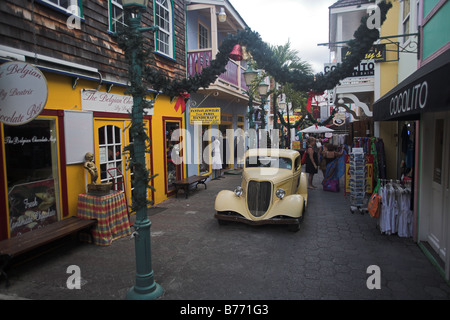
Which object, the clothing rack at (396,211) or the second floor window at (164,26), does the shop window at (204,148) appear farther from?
the clothing rack at (396,211)

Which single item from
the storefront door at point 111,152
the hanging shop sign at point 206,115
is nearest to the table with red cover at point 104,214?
the storefront door at point 111,152

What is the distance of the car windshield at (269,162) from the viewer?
8062mm

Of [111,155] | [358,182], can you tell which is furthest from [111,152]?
[358,182]

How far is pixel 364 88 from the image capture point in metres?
11.1

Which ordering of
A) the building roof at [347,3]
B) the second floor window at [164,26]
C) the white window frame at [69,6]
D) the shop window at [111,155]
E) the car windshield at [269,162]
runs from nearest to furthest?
1. the white window frame at [69,6]
2. the shop window at [111,155]
3. the car windshield at [269,162]
4. the second floor window at [164,26]
5. the building roof at [347,3]

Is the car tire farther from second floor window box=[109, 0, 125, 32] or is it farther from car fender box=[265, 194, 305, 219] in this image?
second floor window box=[109, 0, 125, 32]

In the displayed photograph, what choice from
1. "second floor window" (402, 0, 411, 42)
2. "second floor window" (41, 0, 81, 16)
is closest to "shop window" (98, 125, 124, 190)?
"second floor window" (41, 0, 81, 16)

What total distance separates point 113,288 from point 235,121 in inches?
554

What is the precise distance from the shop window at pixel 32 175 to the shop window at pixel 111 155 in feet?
4.53

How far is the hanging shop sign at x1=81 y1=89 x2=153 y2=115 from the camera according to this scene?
6.62 metres

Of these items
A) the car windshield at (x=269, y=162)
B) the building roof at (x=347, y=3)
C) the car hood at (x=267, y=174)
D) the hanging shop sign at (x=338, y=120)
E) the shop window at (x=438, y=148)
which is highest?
the building roof at (x=347, y=3)

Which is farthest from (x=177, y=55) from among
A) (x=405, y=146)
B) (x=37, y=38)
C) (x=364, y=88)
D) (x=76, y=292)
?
(x=76, y=292)

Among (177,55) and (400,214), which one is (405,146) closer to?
(400,214)

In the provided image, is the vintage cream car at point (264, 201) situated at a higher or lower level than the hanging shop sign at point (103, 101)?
lower
